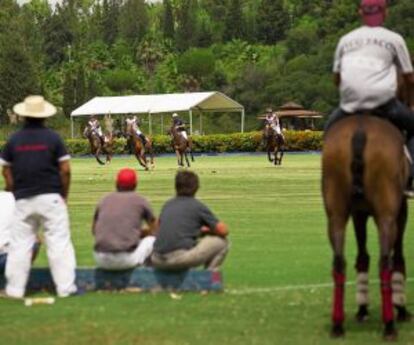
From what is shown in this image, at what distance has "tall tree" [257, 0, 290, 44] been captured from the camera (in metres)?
177

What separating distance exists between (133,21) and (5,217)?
173 metres

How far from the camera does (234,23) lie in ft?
600

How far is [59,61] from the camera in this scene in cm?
17150

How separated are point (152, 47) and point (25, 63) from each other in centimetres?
5684

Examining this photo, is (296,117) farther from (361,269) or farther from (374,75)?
(374,75)

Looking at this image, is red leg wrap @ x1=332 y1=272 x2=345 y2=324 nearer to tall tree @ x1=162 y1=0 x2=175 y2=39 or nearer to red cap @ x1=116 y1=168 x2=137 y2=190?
red cap @ x1=116 y1=168 x2=137 y2=190

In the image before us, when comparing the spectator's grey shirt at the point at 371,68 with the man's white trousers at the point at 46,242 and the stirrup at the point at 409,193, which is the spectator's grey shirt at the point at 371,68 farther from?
the man's white trousers at the point at 46,242

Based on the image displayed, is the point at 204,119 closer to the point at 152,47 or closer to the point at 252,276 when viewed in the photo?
the point at 152,47

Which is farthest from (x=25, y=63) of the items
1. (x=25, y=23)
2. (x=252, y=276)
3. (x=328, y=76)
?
(x=252, y=276)

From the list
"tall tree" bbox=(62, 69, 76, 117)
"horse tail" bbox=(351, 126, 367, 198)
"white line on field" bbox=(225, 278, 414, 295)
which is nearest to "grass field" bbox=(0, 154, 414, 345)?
"white line on field" bbox=(225, 278, 414, 295)

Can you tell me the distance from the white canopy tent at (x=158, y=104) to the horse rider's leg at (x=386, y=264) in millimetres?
72707

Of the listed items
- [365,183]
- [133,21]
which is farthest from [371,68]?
[133,21]

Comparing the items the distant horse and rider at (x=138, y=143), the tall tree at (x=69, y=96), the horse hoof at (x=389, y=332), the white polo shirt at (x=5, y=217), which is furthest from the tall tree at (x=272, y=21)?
the horse hoof at (x=389, y=332)

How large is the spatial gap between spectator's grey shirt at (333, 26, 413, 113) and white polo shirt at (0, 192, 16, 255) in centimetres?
403
